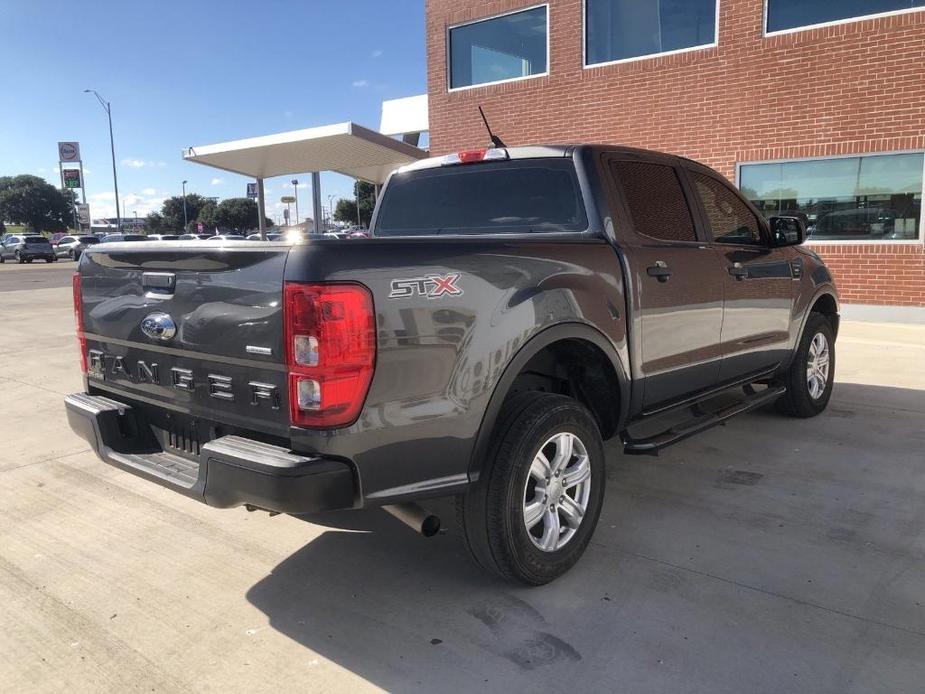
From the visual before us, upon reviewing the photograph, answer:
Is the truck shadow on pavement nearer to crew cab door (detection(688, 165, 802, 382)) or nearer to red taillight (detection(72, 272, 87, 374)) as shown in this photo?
crew cab door (detection(688, 165, 802, 382))

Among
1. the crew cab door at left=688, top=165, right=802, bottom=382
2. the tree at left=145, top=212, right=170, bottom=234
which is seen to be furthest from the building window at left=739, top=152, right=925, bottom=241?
the tree at left=145, top=212, right=170, bottom=234

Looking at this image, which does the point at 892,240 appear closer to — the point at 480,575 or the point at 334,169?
the point at 480,575

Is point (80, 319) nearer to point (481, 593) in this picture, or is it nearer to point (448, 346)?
point (448, 346)

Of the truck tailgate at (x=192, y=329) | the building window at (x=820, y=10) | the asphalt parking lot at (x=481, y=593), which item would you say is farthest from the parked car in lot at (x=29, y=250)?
the truck tailgate at (x=192, y=329)

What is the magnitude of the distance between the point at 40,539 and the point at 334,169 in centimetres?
1327

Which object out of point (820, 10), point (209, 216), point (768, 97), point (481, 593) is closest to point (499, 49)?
point (768, 97)

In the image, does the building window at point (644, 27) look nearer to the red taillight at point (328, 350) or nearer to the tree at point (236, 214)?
the red taillight at point (328, 350)

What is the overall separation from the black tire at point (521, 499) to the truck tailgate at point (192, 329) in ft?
2.86

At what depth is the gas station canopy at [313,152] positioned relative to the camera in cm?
1234

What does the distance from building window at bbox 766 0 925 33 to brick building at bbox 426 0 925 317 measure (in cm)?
1

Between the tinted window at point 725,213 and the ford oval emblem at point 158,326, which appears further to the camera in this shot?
the tinted window at point 725,213

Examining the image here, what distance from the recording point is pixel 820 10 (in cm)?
1034

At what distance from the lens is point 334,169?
1602 cm

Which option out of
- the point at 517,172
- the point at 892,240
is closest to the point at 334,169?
the point at 892,240
